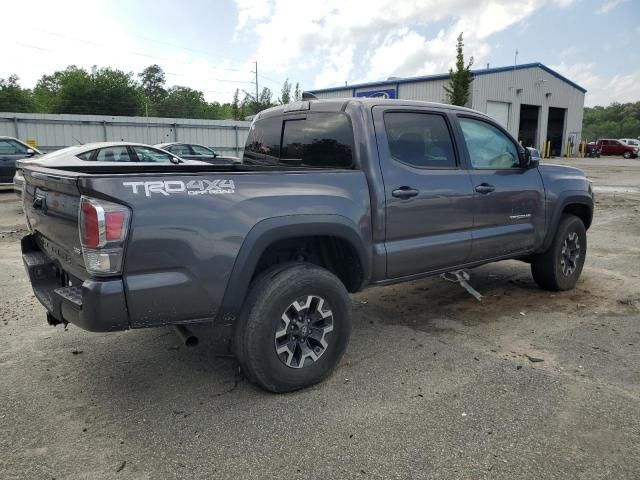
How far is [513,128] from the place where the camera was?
40312 millimetres

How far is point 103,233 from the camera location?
8.78ft

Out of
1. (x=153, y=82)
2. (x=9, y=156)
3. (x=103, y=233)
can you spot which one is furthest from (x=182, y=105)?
(x=103, y=233)

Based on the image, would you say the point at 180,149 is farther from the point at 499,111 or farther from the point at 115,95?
the point at 115,95

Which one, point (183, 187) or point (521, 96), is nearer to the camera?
point (183, 187)

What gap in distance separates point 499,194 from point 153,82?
316 feet

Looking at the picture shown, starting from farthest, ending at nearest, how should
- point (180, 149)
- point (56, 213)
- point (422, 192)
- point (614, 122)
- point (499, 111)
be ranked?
point (614, 122) < point (499, 111) < point (180, 149) < point (422, 192) < point (56, 213)

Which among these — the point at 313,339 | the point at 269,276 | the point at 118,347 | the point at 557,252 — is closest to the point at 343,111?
the point at 269,276

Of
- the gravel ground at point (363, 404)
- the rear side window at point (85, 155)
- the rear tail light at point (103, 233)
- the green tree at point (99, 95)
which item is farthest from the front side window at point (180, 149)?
the green tree at point (99, 95)

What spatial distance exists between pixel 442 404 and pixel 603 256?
220 inches

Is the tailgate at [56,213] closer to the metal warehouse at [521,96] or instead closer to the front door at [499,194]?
the front door at [499,194]

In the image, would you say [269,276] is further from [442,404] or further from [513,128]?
[513,128]

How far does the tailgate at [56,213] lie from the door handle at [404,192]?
7.09 ft

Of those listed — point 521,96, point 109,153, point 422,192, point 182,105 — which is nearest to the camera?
point 422,192

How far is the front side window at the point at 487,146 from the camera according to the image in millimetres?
4668
